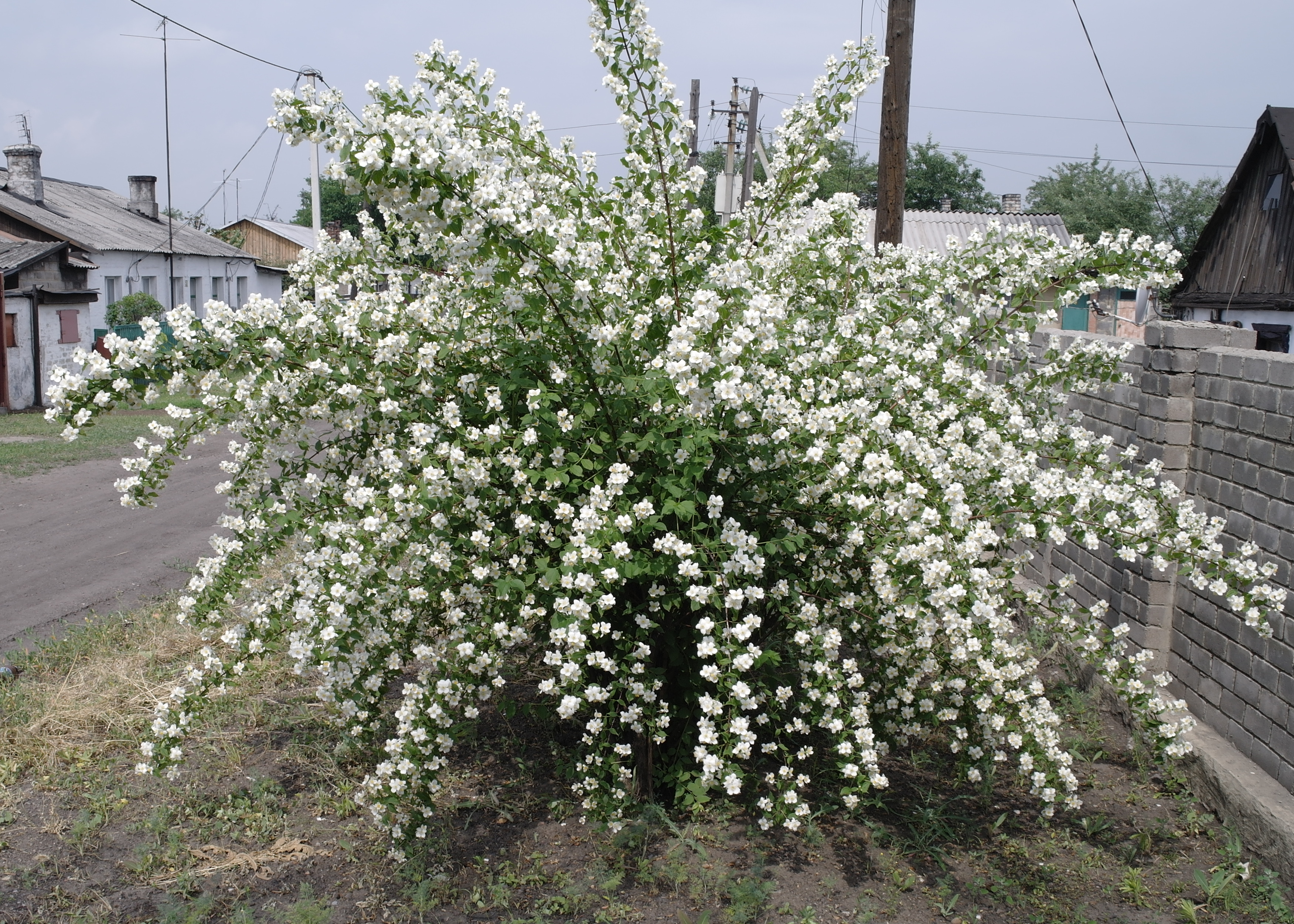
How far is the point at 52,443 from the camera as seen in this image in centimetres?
1556

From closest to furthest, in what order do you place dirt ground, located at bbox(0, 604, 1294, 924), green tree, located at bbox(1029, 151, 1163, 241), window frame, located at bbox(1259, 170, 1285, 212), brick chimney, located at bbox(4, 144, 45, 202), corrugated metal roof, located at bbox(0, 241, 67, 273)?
dirt ground, located at bbox(0, 604, 1294, 924), corrugated metal roof, located at bbox(0, 241, 67, 273), window frame, located at bbox(1259, 170, 1285, 212), brick chimney, located at bbox(4, 144, 45, 202), green tree, located at bbox(1029, 151, 1163, 241)

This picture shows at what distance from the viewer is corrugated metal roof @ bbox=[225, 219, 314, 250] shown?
55.2 meters

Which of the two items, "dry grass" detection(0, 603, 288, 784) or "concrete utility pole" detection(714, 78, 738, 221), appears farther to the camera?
"concrete utility pole" detection(714, 78, 738, 221)

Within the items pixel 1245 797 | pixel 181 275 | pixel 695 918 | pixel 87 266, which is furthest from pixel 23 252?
pixel 1245 797

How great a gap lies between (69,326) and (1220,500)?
22.7 meters

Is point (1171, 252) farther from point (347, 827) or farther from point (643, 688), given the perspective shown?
point (347, 827)

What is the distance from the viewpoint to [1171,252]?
461cm

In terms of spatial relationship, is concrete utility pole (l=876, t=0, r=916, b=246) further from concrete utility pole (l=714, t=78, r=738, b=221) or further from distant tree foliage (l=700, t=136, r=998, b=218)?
distant tree foliage (l=700, t=136, r=998, b=218)

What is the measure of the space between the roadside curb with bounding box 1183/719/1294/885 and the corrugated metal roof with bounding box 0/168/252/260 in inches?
1064

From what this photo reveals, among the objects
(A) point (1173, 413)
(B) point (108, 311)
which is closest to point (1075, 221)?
(B) point (108, 311)

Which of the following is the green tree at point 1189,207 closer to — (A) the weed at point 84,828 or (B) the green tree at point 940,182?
(B) the green tree at point 940,182

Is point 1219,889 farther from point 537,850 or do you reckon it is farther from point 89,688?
point 89,688

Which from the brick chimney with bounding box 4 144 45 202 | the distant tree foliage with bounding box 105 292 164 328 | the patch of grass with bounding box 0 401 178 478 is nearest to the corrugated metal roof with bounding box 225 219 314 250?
the brick chimney with bounding box 4 144 45 202

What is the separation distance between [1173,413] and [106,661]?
6123 millimetres
